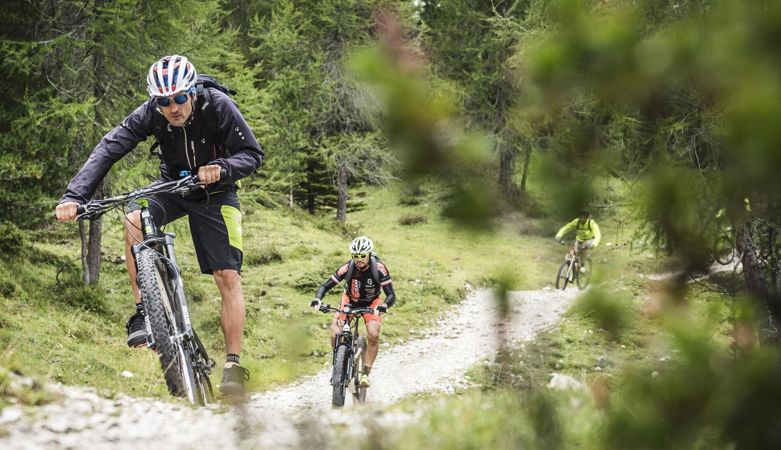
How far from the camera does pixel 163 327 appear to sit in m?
4.85

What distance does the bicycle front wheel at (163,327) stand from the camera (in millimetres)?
4840

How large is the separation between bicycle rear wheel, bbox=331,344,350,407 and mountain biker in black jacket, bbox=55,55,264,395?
3234 millimetres

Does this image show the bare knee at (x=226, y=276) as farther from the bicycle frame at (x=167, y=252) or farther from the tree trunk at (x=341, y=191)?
the tree trunk at (x=341, y=191)

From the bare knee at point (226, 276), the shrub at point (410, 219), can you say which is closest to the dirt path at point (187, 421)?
the bare knee at point (226, 276)

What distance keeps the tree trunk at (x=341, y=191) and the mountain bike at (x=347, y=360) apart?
1896 cm

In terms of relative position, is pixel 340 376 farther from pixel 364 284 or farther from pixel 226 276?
pixel 226 276

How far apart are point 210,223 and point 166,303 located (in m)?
0.79

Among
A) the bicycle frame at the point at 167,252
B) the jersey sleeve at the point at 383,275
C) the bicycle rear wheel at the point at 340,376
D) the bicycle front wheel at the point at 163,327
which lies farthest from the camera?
the jersey sleeve at the point at 383,275

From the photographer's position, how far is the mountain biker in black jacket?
5359 mm

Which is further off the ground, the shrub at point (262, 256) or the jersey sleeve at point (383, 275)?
the jersey sleeve at point (383, 275)

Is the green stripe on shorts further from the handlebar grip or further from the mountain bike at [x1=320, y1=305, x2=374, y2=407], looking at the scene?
the mountain bike at [x1=320, y1=305, x2=374, y2=407]

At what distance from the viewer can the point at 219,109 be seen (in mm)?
5484

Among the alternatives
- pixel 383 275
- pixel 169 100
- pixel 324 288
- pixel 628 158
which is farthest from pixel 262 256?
pixel 628 158

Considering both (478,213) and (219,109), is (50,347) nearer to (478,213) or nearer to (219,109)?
(219,109)
